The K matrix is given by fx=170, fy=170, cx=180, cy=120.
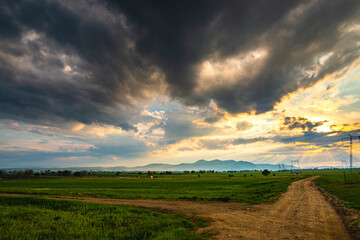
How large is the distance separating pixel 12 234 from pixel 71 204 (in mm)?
11189

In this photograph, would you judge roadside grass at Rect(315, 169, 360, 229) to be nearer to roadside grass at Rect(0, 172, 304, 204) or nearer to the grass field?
the grass field

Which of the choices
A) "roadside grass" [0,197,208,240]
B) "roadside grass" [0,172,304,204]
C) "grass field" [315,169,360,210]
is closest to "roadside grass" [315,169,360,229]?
"grass field" [315,169,360,210]

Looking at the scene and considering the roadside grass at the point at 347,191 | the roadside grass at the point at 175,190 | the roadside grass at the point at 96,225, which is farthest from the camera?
the roadside grass at the point at 175,190

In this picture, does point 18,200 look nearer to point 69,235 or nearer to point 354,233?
point 69,235

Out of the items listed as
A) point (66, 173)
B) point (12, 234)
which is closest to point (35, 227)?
point (12, 234)

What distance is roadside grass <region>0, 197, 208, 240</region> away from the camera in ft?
45.4

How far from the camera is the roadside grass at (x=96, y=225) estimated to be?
13828mm

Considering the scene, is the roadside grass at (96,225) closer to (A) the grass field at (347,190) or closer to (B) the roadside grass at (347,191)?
(B) the roadside grass at (347,191)

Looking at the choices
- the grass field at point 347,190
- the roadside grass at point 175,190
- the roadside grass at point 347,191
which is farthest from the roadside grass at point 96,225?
the grass field at point 347,190

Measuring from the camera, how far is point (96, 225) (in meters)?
16.7

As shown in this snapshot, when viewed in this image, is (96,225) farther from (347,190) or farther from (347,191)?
(347,190)

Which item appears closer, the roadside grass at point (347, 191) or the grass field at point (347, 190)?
the roadside grass at point (347, 191)

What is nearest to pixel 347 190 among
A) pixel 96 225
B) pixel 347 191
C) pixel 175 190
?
pixel 347 191

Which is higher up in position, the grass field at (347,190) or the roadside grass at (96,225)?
the roadside grass at (96,225)
